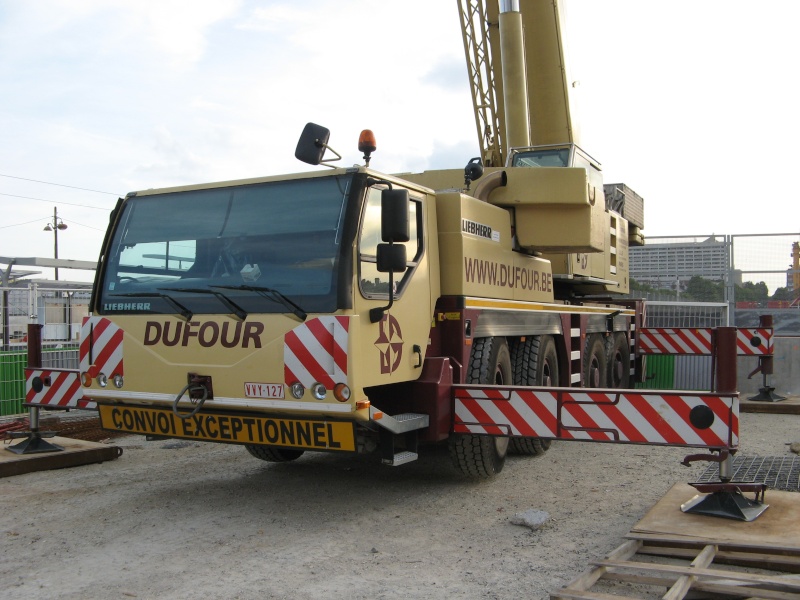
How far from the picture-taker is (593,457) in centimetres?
786

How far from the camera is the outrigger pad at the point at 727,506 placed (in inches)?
195

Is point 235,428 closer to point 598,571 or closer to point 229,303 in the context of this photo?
point 229,303

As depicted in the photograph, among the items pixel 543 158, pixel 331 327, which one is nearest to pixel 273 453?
pixel 331 327

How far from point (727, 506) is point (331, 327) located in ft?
9.22

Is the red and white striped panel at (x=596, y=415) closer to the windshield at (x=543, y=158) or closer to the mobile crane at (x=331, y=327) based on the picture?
the mobile crane at (x=331, y=327)

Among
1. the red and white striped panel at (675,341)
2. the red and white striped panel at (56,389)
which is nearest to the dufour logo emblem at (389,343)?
the red and white striped panel at (56,389)

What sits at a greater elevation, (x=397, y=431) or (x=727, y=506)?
(x=397, y=431)

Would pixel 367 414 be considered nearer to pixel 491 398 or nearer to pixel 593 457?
pixel 491 398

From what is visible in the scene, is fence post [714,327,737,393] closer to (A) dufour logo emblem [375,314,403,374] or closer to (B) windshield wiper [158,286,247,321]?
(A) dufour logo emblem [375,314,403,374]

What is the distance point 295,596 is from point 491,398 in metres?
2.29

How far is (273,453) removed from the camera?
731cm

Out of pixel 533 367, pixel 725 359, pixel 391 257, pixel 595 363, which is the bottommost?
pixel 595 363

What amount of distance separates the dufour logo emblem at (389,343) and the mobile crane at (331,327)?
15mm

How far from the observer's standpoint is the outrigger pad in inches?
195
